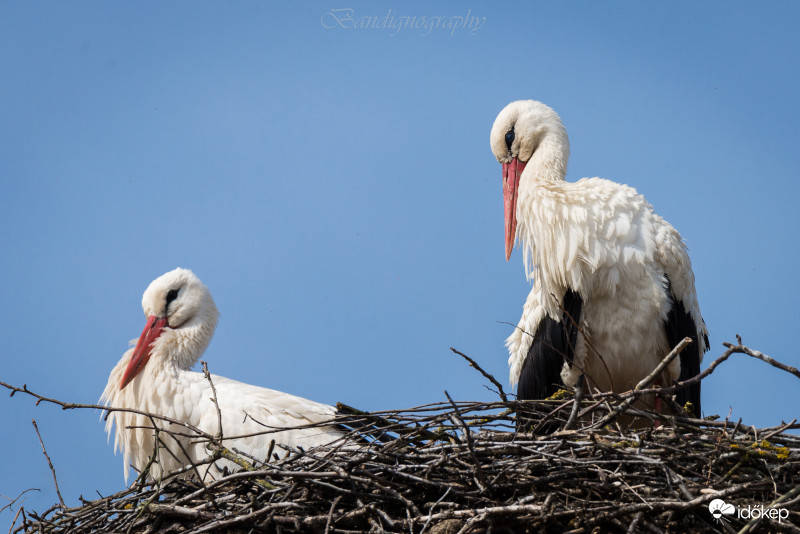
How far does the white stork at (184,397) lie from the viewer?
3.69m

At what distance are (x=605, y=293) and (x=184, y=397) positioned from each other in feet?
6.25

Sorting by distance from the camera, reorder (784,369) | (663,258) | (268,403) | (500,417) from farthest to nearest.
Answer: (268,403)
(663,258)
(500,417)
(784,369)

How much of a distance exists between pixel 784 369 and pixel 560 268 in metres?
1.32

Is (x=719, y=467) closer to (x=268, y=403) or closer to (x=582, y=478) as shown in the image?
(x=582, y=478)

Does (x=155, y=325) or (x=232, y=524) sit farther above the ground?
(x=155, y=325)

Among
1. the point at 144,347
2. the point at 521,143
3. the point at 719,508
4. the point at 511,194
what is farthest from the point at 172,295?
the point at 719,508

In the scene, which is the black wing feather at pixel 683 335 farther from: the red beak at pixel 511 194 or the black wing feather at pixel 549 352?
the red beak at pixel 511 194

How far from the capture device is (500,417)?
267 cm

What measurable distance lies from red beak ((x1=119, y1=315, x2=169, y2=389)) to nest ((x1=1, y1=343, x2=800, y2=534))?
168 cm

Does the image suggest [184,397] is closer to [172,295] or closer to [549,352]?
[172,295]

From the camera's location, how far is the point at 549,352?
3449 millimetres

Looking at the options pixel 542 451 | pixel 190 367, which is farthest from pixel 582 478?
pixel 190 367

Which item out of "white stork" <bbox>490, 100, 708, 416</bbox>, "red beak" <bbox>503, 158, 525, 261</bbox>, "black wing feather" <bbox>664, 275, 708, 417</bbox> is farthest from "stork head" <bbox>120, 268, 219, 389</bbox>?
"black wing feather" <bbox>664, 275, 708, 417</bbox>

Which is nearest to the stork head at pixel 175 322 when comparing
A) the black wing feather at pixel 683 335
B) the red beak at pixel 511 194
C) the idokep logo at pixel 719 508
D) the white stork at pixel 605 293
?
the red beak at pixel 511 194
